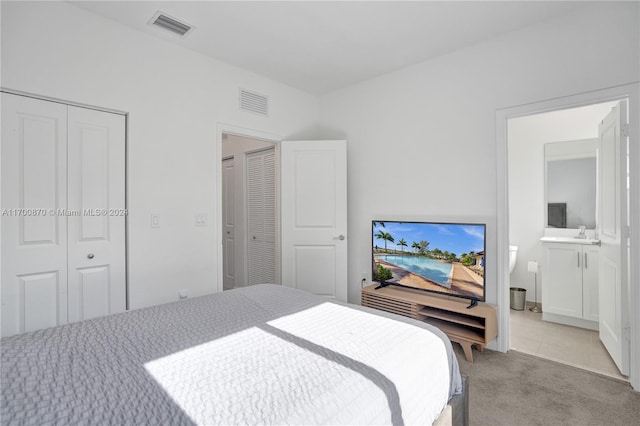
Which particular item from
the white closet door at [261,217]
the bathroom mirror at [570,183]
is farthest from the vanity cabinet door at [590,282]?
the white closet door at [261,217]

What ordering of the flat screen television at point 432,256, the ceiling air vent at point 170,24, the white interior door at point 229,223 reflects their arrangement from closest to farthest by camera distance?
the ceiling air vent at point 170,24 < the flat screen television at point 432,256 < the white interior door at point 229,223

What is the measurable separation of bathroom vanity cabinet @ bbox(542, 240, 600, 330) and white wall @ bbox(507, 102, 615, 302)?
0.53 m

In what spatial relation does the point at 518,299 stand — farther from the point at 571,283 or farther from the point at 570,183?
the point at 570,183

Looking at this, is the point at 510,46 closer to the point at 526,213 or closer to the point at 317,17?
the point at 317,17

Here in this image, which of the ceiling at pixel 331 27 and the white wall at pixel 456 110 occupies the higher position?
the ceiling at pixel 331 27

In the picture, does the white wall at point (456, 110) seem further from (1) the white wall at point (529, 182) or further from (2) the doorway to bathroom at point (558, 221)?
(1) the white wall at point (529, 182)

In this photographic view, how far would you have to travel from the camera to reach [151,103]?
2697 millimetres

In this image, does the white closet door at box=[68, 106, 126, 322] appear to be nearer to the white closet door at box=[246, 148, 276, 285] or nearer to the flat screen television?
the white closet door at box=[246, 148, 276, 285]

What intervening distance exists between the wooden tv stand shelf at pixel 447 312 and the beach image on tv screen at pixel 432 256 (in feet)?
0.35

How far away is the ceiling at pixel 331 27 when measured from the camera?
2.36 m

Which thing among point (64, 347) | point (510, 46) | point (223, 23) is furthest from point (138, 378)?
point (510, 46)

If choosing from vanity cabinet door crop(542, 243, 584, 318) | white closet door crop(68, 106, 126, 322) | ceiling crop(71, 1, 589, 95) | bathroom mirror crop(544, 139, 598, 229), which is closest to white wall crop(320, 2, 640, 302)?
ceiling crop(71, 1, 589, 95)

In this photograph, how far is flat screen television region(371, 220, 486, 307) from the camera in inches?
108

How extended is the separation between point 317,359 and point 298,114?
3352 mm
